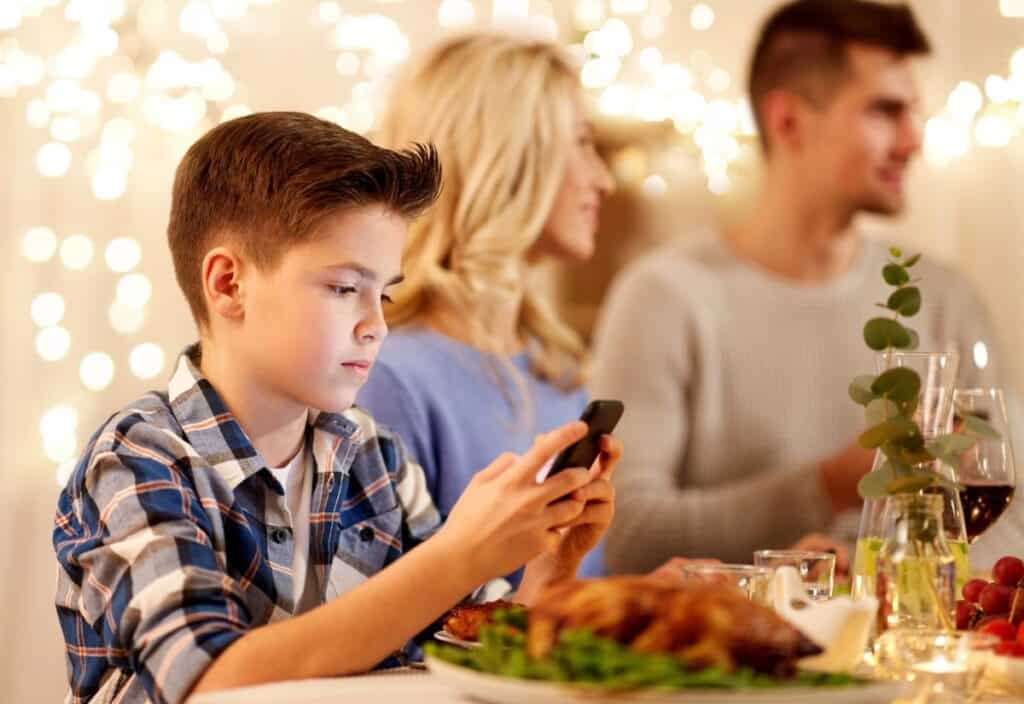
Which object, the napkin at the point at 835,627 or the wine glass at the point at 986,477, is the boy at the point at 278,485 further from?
the wine glass at the point at 986,477

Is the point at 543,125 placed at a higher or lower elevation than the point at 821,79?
lower

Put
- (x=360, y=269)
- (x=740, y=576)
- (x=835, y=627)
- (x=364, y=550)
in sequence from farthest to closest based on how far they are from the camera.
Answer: (x=364, y=550), (x=360, y=269), (x=740, y=576), (x=835, y=627)

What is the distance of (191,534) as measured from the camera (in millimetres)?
1021

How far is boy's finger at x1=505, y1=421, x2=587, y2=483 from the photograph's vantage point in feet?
3.14

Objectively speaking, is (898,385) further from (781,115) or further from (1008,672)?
(781,115)

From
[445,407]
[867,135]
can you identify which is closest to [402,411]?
[445,407]

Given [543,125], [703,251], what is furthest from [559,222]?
[703,251]

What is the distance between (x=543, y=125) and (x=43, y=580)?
4.44 ft

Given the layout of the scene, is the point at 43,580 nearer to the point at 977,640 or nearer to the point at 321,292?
the point at 321,292

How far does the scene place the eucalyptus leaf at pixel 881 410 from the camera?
107 cm

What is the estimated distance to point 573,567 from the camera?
1.24 meters

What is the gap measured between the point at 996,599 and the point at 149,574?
2.34ft

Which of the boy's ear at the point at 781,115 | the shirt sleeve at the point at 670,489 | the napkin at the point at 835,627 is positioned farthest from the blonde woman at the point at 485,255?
the napkin at the point at 835,627

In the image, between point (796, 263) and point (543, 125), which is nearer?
point (543, 125)
